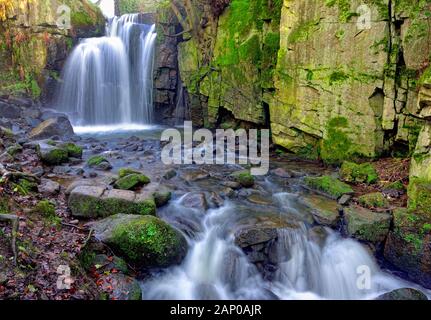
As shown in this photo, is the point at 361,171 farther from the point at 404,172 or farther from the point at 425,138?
the point at 425,138

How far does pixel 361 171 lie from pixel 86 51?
1470cm

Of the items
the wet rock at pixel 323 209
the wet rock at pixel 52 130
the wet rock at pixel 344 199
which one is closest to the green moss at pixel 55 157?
the wet rock at pixel 52 130

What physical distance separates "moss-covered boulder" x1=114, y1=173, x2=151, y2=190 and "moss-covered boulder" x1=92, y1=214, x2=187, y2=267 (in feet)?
5.80

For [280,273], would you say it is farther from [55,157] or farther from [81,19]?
[81,19]

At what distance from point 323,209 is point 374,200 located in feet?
3.59

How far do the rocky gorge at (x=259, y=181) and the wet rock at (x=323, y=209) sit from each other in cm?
4

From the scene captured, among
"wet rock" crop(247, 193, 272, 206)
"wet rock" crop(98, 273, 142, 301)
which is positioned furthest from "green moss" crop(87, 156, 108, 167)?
"wet rock" crop(98, 273, 142, 301)

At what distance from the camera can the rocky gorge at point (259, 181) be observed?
192 inches

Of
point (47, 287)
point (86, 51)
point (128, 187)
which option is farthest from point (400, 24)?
point (86, 51)

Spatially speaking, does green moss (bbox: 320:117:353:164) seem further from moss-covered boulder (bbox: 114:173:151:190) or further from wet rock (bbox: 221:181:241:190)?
moss-covered boulder (bbox: 114:173:151:190)

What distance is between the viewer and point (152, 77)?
16.8 meters

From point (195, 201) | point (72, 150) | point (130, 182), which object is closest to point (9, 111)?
point (72, 150)

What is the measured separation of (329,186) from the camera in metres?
7.73

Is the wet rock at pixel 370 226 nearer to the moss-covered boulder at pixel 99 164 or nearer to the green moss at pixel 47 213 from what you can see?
the green moss at pixel 47 213
